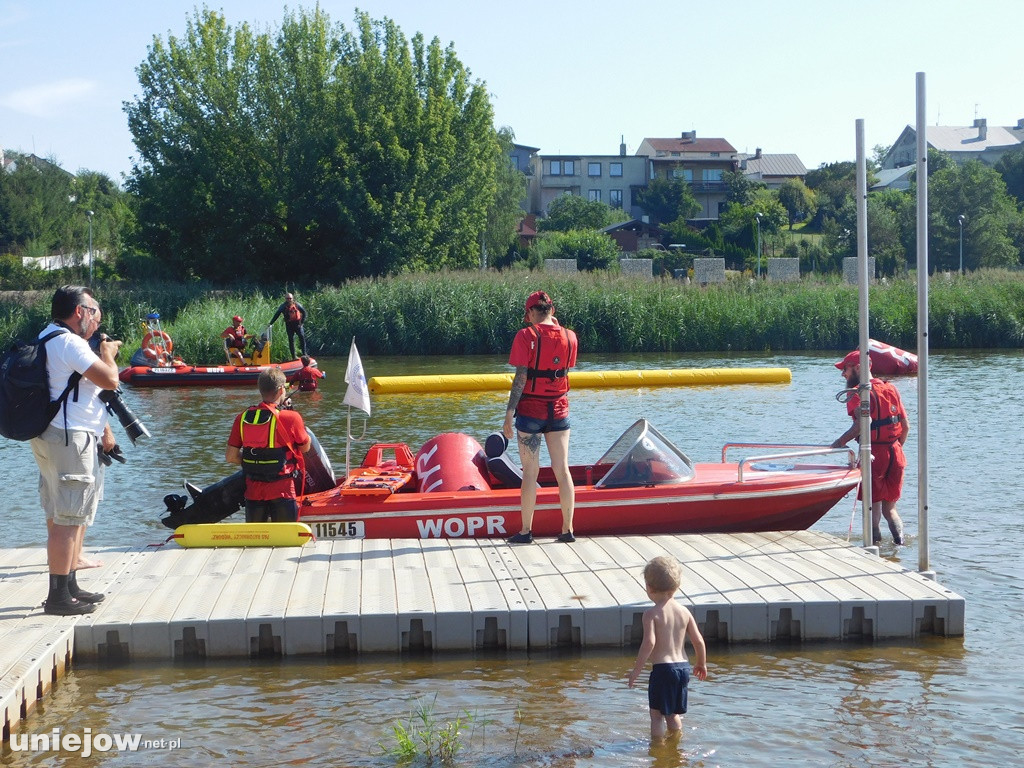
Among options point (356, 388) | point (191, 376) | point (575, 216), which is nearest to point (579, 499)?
point (356, 388)

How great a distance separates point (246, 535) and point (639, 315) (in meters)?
24.5

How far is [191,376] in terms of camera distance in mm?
23953

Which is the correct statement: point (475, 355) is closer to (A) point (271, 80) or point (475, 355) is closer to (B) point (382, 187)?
(B) point (382, 187)

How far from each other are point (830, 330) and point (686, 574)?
997 inches

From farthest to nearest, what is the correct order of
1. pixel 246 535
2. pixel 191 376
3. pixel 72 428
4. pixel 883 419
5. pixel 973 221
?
pixel 973 221, pixel 191 376, pixel 883 419, pixel 246 535, pixel 72 428

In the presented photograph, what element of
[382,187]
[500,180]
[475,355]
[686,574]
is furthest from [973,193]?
[686,574]

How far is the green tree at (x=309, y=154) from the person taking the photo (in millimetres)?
45656

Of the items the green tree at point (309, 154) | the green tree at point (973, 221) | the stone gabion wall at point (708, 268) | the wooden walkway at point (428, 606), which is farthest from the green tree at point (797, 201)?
the wooden walkway at point (428, 606)

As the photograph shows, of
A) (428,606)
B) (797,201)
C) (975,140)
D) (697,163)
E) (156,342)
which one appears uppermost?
(975,140)

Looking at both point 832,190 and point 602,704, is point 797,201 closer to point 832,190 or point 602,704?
point 832,190

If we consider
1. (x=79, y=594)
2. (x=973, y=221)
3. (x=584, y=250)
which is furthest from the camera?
(x=584, y=250)

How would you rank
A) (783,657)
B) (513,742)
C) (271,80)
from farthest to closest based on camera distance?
(271,80), (783,657), (513,742)

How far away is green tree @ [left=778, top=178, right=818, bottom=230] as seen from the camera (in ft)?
271

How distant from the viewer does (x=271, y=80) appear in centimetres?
4897
